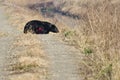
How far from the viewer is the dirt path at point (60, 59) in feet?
42.3

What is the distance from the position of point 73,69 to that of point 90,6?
10.8 feet

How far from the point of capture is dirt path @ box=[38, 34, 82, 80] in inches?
507

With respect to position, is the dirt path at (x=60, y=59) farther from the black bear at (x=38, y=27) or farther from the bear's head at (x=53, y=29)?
the bear's head at (x=53, y=29)

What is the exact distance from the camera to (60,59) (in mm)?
15484

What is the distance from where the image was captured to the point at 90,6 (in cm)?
1633

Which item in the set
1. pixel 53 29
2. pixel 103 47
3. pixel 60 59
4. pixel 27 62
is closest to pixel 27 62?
pixel 27 62

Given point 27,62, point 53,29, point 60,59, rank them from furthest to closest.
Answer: point 53,29, point 60,59, point 27,62

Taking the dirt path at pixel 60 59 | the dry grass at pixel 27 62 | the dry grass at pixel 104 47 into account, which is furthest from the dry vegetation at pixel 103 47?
the dry grass at pixel 27 62

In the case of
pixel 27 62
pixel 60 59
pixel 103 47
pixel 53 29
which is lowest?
pixel 53 29

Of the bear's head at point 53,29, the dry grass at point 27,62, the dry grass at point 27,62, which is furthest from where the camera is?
the bear's head at point 53,29

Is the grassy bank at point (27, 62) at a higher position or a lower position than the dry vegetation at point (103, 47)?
lower

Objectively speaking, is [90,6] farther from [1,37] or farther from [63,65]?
[1,37]

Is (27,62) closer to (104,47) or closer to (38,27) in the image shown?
(104,47)

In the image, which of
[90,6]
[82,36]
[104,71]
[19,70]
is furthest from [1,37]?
[104,71]
